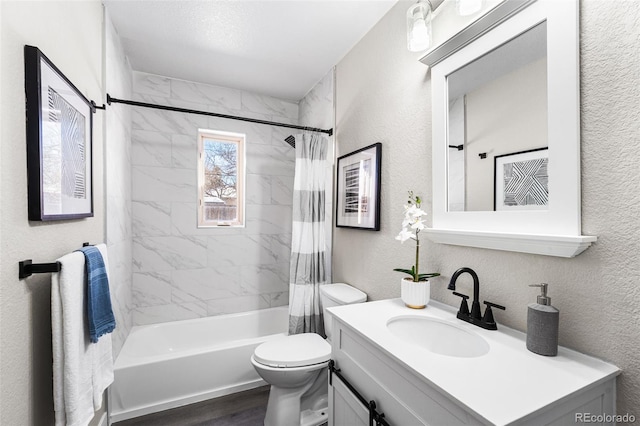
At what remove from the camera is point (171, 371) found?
195 centimetres

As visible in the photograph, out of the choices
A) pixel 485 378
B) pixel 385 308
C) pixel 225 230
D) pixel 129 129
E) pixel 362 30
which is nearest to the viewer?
pixel 485 378

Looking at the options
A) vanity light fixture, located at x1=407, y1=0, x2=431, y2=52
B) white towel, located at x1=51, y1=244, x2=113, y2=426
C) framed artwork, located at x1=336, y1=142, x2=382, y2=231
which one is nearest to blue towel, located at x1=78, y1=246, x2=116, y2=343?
white towel, located at x1=51, y1=244, x2=113, y2=426

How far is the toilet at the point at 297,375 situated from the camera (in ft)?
5.35

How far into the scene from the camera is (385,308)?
1.35 meters

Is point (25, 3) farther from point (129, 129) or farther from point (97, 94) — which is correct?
point (129, 129)

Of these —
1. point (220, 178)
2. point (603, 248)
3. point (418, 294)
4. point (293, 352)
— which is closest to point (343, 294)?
point (293, 352)

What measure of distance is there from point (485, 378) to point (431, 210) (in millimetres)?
819

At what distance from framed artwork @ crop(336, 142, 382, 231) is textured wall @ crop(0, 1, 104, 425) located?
62.4 inches

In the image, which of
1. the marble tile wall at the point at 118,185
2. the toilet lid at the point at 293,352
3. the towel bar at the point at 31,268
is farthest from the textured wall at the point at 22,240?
the toilet lid at the point at 293,352

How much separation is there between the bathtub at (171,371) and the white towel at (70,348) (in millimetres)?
935

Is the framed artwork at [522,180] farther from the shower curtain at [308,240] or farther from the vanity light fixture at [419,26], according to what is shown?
the shower curtain at [308,240]

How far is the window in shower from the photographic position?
9.21 feet

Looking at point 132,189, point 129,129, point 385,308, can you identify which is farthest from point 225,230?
point 385,308

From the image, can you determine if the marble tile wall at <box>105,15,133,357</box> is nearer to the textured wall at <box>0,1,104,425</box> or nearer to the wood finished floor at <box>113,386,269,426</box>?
the wood finished floor at <box>113,386,269,426</box>
